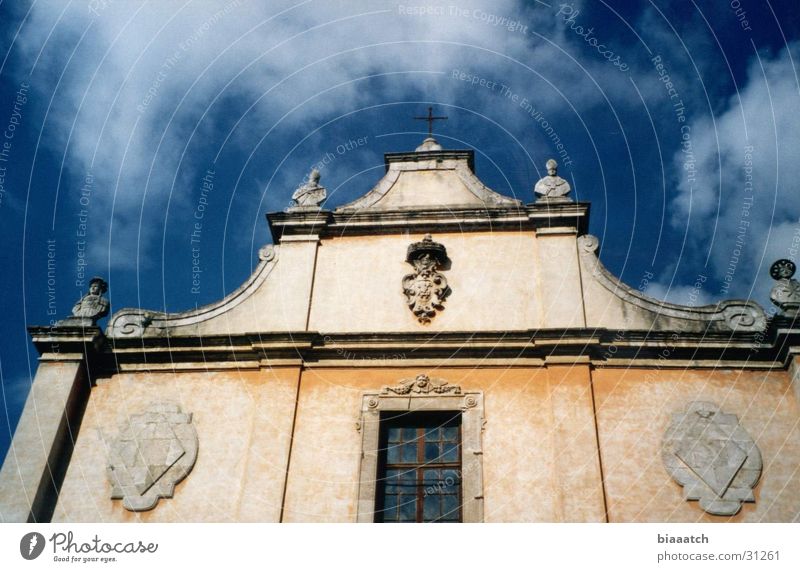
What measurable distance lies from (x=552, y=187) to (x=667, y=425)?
15.0ft

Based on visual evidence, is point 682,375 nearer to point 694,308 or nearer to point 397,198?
point 694,308

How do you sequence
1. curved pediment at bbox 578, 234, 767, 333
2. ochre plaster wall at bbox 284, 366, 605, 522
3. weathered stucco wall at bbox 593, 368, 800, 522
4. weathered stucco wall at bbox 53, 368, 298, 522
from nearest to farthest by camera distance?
weathered stucco wall at bbox 593, 368, 800, 522 → ochre plaster wall at bbox 284, 366, 605, 522 → weathered stucco wall at bbox 53, 368, 298, 522 → curved pediment at bbox 578, 234, 767, 333

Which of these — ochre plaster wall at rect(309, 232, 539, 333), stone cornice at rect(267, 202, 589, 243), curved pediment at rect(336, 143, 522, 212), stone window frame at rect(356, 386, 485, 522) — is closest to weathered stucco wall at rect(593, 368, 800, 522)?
stone window frame at rect(356, 386, 485, 522)

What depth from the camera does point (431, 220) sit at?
13023mm

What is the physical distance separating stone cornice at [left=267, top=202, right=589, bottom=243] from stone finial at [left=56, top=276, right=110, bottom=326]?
9.59 feet

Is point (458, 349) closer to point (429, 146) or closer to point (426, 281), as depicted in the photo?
point (426, 281)

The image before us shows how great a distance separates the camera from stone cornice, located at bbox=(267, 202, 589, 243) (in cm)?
1273

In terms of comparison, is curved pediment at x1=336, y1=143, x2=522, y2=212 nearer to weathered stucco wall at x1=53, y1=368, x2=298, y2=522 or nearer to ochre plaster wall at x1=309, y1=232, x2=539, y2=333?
ochre plaster wall at x1=309, y1=232, x2=539, y2=333

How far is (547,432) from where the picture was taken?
34.2ft

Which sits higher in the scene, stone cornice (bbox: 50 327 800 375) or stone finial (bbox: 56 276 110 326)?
stone finial (bbox: 56 276 110 326)

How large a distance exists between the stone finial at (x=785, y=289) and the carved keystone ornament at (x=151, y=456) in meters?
8.53

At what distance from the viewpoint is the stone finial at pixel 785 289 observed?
11.1 m
